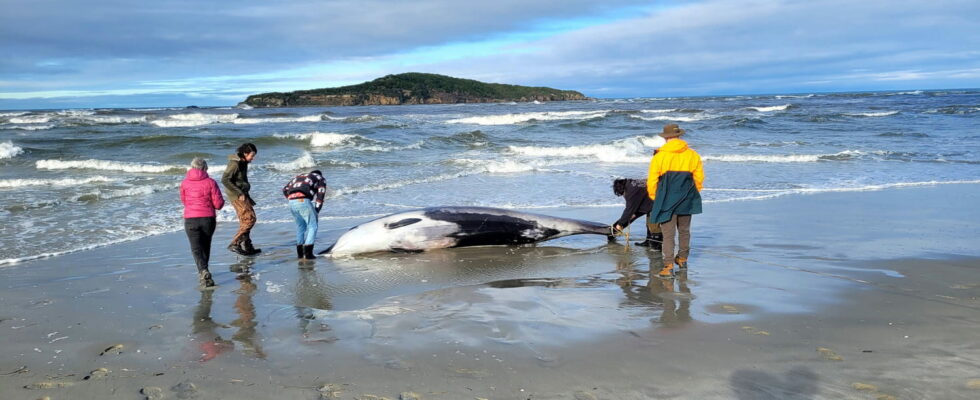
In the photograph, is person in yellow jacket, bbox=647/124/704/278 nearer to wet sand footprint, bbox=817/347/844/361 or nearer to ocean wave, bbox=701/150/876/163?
wet sand footprint, bbox=817/347/844/361

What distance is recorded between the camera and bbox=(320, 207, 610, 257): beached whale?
8.91m

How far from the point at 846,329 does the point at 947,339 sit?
0.66 meters

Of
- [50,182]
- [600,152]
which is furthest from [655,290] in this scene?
[600,152]

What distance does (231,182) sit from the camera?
28.1 ft

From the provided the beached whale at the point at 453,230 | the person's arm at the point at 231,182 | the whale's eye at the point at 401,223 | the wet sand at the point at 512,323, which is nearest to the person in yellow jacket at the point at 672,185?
the wet sand at the point at 512,323

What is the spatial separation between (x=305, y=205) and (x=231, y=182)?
1040mm

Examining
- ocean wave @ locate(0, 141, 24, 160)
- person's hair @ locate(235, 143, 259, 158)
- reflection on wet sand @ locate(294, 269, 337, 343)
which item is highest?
person's hair @ locate(235, 143, 259, 158)

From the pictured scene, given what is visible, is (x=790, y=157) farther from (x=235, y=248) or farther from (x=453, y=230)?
(x=235, y=248)

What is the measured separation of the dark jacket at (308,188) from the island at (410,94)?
105 m

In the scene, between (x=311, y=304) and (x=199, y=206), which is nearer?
(x=311, y=304)

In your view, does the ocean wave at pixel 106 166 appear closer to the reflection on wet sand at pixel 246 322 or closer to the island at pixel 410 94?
the reflection on wet sand at pixel 246 322

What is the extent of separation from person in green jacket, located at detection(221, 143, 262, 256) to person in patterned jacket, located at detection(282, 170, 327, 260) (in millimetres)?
614

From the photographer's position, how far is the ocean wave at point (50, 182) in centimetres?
1605

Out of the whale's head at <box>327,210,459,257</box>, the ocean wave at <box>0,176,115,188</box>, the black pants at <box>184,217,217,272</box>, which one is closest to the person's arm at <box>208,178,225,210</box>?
the black pants at <box>184,217,217,272</box>
